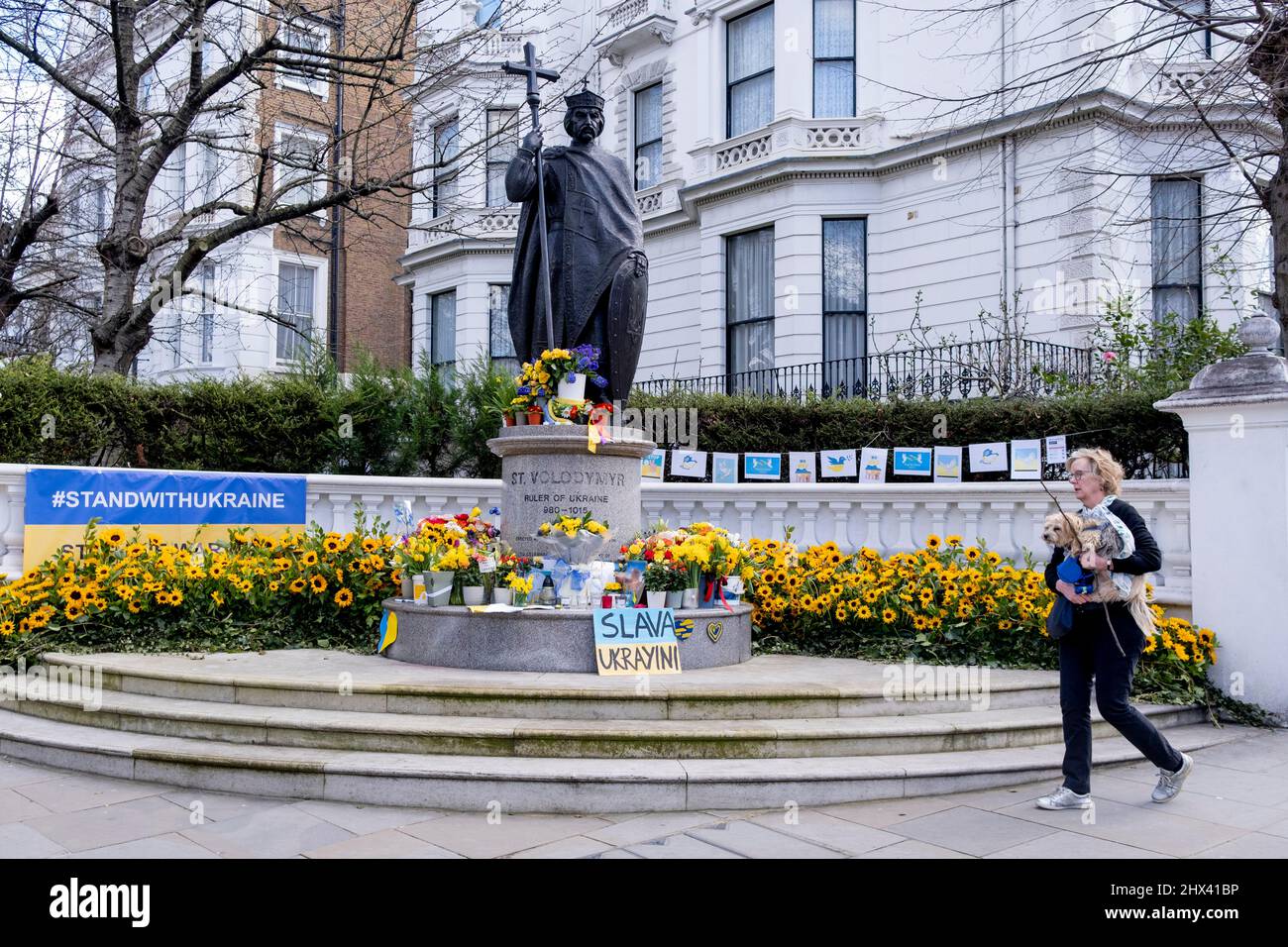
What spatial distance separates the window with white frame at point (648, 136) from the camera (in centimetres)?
2323

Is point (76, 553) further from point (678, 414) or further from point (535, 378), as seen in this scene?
point (678, 414)

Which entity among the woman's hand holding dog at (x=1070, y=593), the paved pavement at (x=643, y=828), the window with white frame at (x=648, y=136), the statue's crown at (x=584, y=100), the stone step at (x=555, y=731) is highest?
the window with white frame at (x=648, y=136)

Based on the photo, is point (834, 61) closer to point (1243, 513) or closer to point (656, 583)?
point (1243, 513)

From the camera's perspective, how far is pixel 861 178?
64.1 feet

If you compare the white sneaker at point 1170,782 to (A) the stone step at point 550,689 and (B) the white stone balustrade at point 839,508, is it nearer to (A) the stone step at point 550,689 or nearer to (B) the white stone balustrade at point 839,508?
(A) the stone step at point 550,689

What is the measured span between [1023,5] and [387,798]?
56.2 feet

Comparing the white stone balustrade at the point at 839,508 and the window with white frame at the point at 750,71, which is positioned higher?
the window with white frame at the point at 750,71

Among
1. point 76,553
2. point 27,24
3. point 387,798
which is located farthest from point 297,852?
point 27,24

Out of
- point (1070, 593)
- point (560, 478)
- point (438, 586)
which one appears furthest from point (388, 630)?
point (1070, 593)

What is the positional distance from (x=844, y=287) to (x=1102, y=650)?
15225mm

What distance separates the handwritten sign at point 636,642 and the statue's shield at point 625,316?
252 centimetres

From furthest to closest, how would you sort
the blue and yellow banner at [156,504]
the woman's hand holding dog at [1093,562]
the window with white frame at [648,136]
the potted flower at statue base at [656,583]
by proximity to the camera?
the window with white frame at [648,136], the blue and yellow banner at [156,504], the potted flower at statue base at [656,583], the woman's hand holding dog at [1093,562]

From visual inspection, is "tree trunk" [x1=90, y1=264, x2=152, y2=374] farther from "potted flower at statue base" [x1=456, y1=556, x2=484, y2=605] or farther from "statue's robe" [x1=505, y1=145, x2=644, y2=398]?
"potted flower at statue base" [x1=456, y1=556, x2=484, y2=605]

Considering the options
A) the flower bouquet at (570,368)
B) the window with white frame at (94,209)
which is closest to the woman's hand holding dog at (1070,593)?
the flower bouquet at (570,368)
